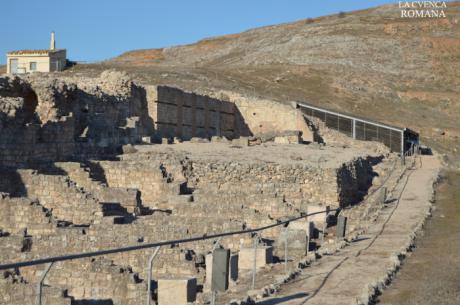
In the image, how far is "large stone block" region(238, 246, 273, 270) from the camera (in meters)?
17.2

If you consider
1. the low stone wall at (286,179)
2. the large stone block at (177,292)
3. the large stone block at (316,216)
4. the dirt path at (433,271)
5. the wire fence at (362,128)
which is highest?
the wire fence at (362,128)

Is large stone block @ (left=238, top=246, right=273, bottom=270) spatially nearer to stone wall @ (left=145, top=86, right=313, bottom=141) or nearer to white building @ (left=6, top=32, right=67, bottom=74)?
stone wall @ (left=145, top=86, right=313, bottom=141)

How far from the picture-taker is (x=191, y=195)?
2417cm

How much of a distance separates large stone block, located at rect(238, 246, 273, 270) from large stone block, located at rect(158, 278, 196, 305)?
2.87 meters

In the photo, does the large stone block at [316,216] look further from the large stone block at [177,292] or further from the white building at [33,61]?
the white building at [33,61]

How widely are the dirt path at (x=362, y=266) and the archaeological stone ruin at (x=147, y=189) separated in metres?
0.82

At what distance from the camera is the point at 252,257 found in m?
17.3

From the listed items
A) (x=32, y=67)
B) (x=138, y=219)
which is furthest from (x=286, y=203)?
(x=32, y=67)

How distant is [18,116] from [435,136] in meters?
35.5

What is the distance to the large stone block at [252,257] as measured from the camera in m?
17.2

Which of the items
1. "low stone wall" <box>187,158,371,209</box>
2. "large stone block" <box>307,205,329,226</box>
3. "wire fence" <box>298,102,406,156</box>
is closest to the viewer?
"large stone block" <box>307,205,329,226</box>

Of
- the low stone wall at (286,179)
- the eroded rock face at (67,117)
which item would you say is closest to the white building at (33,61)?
Answer: the eroded rock face at (67,117)

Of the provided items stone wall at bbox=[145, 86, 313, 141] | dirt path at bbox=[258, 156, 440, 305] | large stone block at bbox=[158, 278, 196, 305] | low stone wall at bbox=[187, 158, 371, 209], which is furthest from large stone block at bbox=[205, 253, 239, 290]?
stone wall at bbox=[145, 86, 313, 141]

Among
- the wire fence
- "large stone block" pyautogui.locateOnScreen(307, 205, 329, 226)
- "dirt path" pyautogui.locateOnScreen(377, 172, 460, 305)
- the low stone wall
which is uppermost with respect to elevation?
the wire fence
